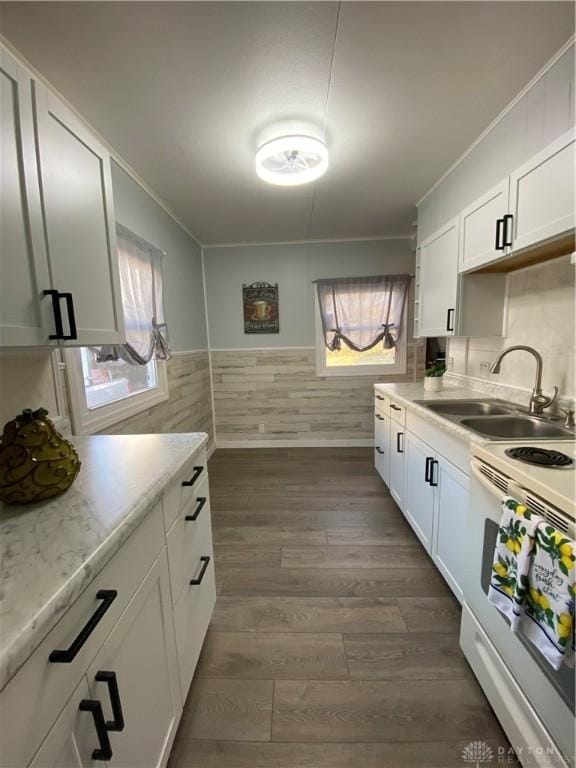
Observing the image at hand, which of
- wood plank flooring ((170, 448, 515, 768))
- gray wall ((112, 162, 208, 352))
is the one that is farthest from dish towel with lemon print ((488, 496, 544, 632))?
gray wall ((112, 162, 208, 352))

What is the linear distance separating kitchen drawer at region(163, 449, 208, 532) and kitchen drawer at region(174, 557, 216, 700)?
303mm

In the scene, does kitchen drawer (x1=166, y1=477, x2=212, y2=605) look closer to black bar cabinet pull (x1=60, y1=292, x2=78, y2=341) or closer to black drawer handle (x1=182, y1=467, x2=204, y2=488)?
black drawer handle (x1=182, y1=467, x2=204, y2=488)

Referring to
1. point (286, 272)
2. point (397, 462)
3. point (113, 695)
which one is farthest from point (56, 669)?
point (286, 272)

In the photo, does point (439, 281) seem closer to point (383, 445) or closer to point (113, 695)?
point (383, 445)

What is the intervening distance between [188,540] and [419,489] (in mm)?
1451

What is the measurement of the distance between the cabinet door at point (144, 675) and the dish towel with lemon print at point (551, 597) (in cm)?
104

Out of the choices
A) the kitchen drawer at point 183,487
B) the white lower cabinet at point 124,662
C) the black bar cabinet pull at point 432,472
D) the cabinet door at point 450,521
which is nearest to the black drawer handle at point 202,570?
the white lower cabinet at point 124,662

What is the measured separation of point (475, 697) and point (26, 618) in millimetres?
1595

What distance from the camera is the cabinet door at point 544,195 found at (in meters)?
1.27

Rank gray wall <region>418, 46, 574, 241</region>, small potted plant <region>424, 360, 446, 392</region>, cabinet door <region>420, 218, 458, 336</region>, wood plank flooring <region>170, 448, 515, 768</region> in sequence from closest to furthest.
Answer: wood plank flooring <region>170, 448, 515, 768</region> → gray wall <region>418, 46, 574, 241</region> → cabinet door <region>420, 218, 458, 336</region> → small potted plant <region>424, 360, 446, 392</region>

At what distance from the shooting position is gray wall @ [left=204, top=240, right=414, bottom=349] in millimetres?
3783

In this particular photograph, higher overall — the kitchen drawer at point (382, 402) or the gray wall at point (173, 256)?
the gray wall at point (173, 256)

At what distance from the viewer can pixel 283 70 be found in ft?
4.69

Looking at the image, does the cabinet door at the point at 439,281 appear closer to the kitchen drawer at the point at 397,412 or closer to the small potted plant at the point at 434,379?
the small potted plant at the point at 434,379
